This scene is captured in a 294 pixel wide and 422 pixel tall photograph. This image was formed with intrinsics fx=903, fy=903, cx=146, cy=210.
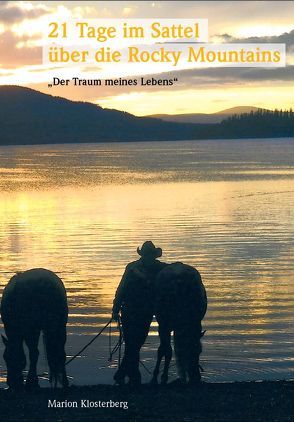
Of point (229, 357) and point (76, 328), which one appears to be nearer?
point (229, 357)

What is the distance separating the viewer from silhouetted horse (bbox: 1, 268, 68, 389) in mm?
12102

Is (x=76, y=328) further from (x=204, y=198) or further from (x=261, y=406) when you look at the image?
(x=204, y=198)

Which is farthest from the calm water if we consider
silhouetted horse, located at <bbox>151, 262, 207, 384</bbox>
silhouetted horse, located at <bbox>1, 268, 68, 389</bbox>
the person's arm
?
the person's arm

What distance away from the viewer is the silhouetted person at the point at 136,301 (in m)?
12.5

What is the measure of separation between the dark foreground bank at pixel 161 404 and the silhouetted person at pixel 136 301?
712 millimetres

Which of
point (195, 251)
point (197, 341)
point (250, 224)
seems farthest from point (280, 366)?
point (250, 224)

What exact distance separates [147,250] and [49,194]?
191 ft

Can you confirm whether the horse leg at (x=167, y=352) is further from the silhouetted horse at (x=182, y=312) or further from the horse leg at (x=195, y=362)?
the horse leg at (x=195, y=362)

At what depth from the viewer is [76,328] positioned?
18.5 meters

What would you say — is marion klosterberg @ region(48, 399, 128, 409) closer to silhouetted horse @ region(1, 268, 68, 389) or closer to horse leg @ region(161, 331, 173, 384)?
silhouetted horse @ region(1, 268, 68, 389)

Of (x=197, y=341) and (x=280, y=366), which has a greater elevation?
(x=197, y=341)

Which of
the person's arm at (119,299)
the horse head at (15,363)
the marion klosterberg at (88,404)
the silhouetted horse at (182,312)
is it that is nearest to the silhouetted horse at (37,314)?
the horse head at (15,363)

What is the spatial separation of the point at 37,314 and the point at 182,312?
1984 mm

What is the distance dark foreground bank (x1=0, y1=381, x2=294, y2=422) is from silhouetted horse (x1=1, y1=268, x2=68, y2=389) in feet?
1.33
